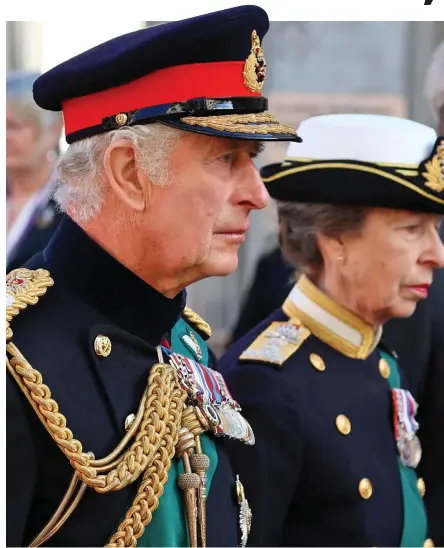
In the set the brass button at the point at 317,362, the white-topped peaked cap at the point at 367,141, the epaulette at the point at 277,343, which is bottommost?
the brass button at the point at 317,362

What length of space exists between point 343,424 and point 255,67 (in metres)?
1.31

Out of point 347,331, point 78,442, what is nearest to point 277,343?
point 347,331

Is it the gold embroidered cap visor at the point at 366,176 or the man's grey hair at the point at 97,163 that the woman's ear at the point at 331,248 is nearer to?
the gold embroidered cap visor at the point at 366,176

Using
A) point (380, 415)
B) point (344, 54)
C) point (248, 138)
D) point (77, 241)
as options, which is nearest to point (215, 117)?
point (248, 138)

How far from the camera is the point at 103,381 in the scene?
245cm

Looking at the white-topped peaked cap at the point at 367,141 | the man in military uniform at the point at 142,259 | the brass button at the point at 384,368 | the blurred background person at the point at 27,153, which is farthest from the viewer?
the blurred background person at the point at 27,153

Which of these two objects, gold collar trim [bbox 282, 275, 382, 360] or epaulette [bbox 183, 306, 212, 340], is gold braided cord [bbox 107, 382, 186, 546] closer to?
epaulette [bbox 183, 306, 212, 340]

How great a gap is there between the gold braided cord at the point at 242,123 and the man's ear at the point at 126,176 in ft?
0.48

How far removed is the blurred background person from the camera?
592cm

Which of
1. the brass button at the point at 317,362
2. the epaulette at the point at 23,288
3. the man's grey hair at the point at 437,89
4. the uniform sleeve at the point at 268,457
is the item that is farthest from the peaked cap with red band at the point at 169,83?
the man's grey hair at the point at 437,89

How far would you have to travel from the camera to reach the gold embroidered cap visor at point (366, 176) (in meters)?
3.68

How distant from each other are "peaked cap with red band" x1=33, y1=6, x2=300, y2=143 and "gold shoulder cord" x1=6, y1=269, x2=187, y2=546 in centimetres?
40

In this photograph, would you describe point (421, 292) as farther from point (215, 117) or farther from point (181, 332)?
point (215, 117)

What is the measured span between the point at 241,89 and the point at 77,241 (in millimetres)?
512
